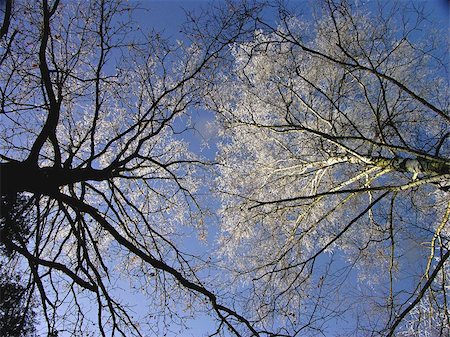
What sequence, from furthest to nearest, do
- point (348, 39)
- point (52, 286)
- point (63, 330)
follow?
point (348, 39) → point (52, 286) → point (63, 330)

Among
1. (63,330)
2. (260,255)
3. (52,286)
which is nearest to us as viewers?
(63,330)

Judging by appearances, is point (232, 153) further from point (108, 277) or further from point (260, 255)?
point (108, 277)

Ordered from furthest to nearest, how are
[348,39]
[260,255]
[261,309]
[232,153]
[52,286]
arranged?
[232,153]
[260,255]
[348,39]
[261,309]
[52,286]

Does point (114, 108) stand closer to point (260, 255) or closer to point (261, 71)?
point (261, 71)

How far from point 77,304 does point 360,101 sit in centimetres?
595

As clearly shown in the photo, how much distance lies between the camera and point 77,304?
3859 mm

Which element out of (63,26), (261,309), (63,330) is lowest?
(63,330)

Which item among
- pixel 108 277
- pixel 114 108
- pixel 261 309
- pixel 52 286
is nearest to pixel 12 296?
pixel 52 286

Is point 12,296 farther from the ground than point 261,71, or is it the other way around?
point 261,71

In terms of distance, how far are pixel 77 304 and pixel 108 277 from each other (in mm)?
443

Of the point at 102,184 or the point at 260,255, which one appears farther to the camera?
the point at 102,184

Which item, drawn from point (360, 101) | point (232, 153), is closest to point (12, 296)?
point (232, 153)

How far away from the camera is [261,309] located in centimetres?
414

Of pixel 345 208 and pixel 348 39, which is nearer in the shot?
pixel 348 39
